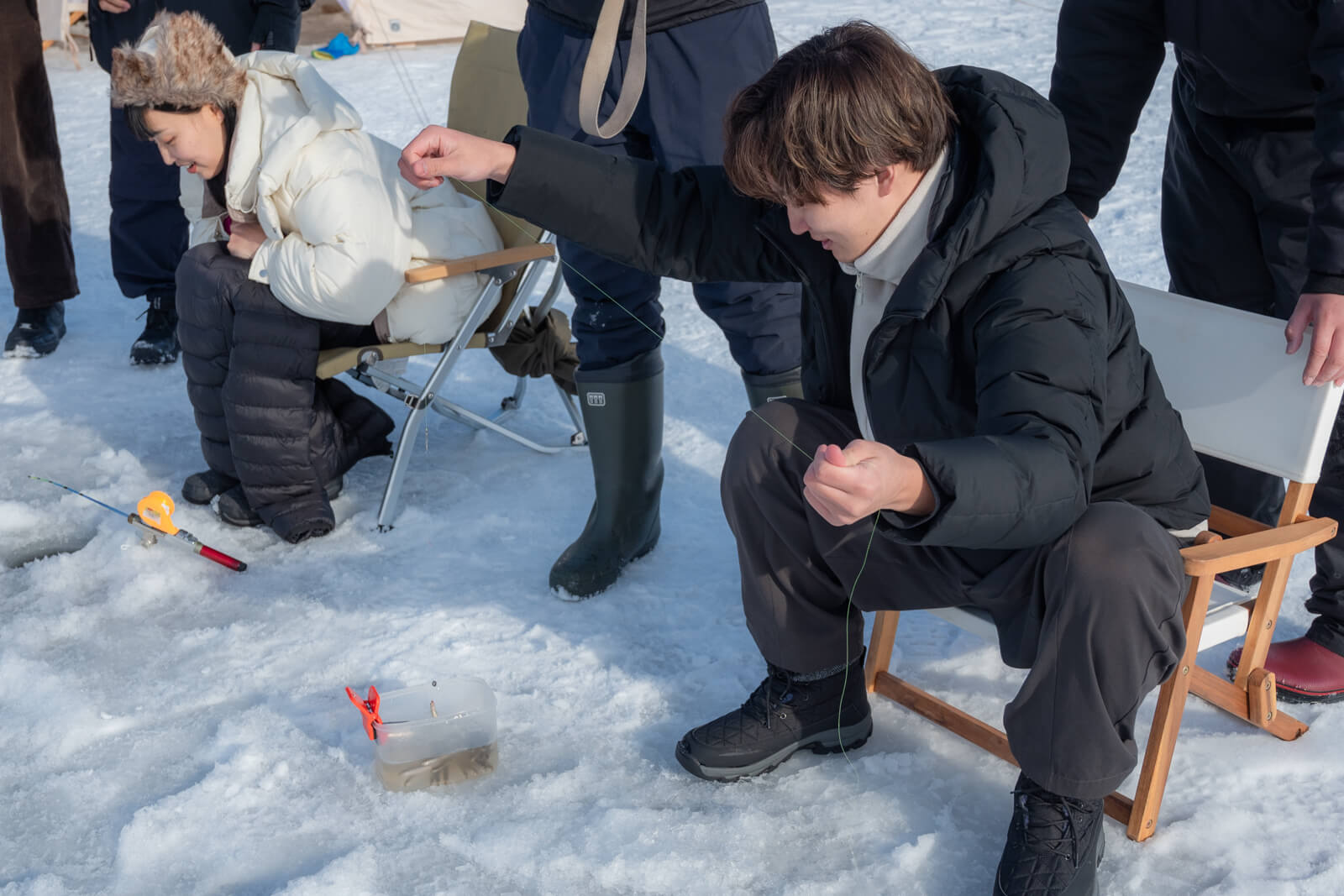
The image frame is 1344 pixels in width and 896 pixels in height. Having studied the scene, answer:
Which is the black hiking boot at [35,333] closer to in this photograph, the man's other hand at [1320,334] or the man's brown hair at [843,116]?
the man's brown hair at [843,116]

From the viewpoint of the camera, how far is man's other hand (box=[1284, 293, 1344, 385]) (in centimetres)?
193

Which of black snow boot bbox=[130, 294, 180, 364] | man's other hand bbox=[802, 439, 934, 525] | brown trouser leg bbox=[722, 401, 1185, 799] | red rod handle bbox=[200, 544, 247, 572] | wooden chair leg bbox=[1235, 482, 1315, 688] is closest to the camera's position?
man's other hand bbox=[802, 439, 934, 525]

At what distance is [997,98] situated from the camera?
173cm

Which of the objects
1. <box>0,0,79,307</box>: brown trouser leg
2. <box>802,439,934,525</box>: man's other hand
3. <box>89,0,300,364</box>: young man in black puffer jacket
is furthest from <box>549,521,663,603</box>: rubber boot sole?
<box>0,0,79,307</box>: brown trouser leg

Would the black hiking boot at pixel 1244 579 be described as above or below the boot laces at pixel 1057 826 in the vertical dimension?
below

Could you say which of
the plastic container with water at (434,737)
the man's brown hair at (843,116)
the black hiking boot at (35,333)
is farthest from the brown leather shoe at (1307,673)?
the black hiking boot at (35,333)

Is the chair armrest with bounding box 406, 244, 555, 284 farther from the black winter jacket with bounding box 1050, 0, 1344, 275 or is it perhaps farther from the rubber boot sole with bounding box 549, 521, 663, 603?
the black winter jacket with bounding box 1050, 0, 1344, 275

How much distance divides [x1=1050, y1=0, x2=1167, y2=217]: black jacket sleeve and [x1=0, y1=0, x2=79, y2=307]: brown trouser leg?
3.51 m

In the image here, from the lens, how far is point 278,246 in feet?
9.86

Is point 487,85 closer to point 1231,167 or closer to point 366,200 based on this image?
point 366,200

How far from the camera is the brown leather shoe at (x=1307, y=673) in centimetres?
236

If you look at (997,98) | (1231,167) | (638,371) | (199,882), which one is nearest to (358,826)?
(199,882)

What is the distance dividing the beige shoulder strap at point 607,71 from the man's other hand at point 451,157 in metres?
0.40

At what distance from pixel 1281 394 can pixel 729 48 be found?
1335mm
